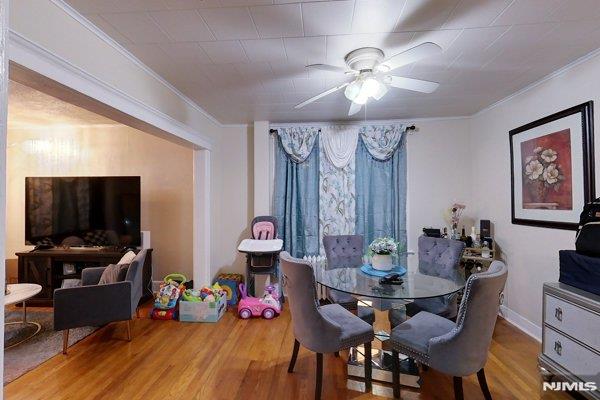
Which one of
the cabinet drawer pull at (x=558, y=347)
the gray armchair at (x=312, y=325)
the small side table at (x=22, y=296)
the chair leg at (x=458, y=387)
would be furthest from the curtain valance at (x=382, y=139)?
the small side table at (x=22, y=296)

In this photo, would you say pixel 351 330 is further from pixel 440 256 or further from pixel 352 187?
pixel 352 187

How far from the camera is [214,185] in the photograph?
3.82 meters

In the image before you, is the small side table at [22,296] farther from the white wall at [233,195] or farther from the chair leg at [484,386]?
the chair leg at [484,386]

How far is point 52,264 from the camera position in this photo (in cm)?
349

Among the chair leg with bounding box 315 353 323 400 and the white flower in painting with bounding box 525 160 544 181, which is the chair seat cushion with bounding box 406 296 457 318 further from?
the white flower in painting with bounding box 525 160 544 181

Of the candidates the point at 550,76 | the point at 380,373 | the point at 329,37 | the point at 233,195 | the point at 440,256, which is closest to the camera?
the point at 329,37

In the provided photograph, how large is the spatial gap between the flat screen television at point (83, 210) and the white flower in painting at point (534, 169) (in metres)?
4.53

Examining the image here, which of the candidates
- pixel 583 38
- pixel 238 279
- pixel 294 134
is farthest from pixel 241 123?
pixel 583 38

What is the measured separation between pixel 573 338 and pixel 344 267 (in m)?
1.61

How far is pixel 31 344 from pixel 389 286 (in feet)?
10.9

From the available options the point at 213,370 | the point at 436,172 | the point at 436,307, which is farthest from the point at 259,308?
the point at 436,172

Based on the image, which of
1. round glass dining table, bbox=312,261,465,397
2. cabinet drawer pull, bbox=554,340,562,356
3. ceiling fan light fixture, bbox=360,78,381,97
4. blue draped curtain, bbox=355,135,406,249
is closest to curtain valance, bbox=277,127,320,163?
blue draped curtain, bbox=355,135,406,249

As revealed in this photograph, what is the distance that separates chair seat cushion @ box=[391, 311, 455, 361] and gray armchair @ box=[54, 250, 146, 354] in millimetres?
2450

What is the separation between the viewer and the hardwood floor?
198 cm
